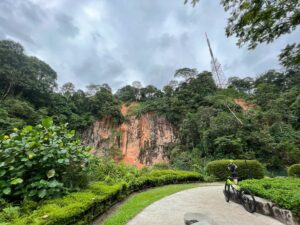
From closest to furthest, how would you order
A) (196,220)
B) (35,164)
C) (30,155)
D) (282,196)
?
(30,155) < (35,164) < (196,220) < (282,196)

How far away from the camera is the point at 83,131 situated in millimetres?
26656

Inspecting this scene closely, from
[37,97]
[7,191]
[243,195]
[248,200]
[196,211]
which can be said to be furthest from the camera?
[37,97]

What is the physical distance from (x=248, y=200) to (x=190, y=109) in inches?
789

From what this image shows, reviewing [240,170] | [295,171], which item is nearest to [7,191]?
[240,170]

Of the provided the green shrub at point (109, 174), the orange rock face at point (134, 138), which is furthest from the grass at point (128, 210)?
the orange rock face at point (134, 138)

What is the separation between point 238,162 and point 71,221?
1243 centimetres

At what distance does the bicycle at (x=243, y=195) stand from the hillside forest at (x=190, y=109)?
9145 millimetres

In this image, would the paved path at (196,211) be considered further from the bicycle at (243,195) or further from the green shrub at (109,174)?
the green shrub at (109,174)

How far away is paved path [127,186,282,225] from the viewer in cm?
464

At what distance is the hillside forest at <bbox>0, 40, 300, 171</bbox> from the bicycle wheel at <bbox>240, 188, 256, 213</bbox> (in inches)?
384

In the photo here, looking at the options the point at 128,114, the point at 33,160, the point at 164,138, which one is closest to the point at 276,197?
the point at 33,160

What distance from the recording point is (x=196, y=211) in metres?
5.51

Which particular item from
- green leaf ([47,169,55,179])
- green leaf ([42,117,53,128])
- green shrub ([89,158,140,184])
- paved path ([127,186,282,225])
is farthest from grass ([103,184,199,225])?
green leaf ([42,117,53,128])

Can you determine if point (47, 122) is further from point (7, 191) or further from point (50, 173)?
point (7, 191)
